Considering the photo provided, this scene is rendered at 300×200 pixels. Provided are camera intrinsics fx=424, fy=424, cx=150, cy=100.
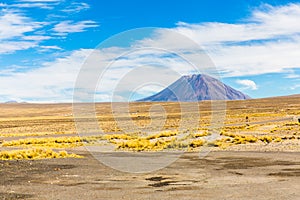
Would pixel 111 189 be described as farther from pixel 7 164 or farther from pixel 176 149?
pixel 176 149

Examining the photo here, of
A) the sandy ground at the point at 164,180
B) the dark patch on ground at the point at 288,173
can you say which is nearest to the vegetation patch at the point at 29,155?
the sandy ground at the point at 164,180

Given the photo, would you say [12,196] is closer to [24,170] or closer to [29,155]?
[24,170]

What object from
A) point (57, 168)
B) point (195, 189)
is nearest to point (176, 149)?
point (57, 168)

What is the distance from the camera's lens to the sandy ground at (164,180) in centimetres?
1462

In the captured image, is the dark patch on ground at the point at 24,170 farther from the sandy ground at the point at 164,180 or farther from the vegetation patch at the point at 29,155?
the vegetation patch at the point at 29,155

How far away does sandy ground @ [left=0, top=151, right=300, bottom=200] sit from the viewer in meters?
14.6

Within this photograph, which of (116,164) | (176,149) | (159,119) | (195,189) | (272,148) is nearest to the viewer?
(195,189)

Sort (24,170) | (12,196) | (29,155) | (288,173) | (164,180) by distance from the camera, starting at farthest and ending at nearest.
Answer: (29,155), (24,170), (288,173), (164,180), (12,196)

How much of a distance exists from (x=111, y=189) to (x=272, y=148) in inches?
774

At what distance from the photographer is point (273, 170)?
20578 millimetres

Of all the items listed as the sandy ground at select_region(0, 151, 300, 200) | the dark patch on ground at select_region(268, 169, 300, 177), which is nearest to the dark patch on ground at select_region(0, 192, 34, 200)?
the sandy ground at select_region(0, 151, 300, 200)

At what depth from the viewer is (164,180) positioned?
18.1 m

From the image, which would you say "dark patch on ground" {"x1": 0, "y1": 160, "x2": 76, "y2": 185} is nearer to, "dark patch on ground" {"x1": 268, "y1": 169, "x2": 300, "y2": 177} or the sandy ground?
the sandy ground

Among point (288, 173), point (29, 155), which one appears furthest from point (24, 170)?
point (288, 173)
